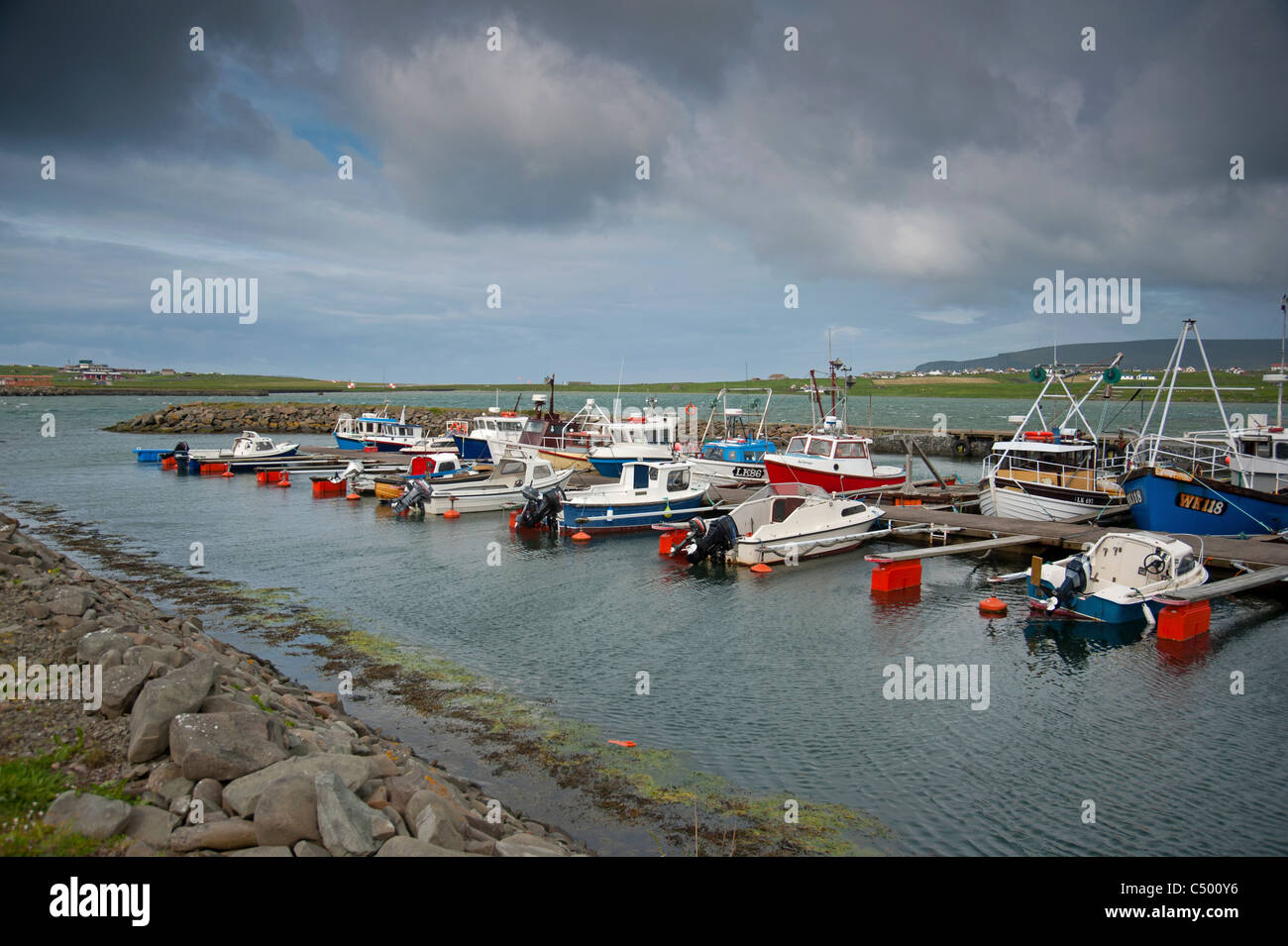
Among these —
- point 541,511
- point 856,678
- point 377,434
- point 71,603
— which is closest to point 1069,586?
point 856,678

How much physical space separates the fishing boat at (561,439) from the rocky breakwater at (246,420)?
2774 cm

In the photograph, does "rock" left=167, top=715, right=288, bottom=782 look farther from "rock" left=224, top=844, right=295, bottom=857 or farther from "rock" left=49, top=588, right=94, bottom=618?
"rock" left=49, top=588, right=94, bottom=618

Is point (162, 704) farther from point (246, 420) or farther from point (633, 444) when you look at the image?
point (246, 420)

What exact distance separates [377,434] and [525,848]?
60450mm

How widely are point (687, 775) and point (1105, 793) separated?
5.77 metres

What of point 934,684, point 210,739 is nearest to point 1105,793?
point 934,684

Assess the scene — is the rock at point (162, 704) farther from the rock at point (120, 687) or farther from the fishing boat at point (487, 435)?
the fishing boat at point (487, 435)

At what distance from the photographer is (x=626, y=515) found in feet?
104

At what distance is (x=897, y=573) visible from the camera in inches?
886

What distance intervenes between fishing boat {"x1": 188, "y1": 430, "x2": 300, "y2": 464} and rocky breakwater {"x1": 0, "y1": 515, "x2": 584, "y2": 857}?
4465cm

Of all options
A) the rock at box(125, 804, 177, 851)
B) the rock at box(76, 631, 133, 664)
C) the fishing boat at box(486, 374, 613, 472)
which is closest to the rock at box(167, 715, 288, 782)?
the rock at box(125, 804, 177, 851)

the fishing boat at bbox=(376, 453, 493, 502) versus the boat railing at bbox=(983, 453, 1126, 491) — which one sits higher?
the boat railing at bbox=(983, 453, 1126, 491)

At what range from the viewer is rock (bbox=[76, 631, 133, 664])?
30.3 feet
